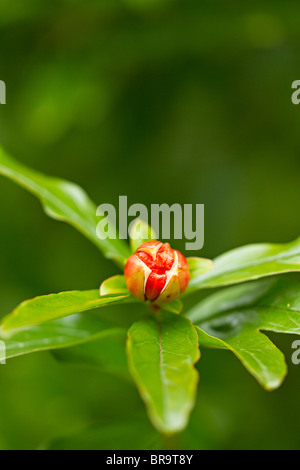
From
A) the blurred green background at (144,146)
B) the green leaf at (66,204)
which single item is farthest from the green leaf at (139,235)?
the blurred green background at (144,146)

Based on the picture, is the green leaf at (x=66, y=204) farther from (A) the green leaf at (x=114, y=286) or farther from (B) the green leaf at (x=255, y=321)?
(B) the green leaf at (x=255, y=321)

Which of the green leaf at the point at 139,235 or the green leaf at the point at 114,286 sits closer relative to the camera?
the green leaf at the point at 114,286

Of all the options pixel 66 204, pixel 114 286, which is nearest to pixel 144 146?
pixel 66 204

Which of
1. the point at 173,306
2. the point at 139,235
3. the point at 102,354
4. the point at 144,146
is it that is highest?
the point at 144,146

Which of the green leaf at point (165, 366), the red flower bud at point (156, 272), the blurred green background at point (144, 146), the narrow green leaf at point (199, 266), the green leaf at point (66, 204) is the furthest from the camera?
the blurred green background at point (144, 146)

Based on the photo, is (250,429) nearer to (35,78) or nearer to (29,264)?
(29,264)

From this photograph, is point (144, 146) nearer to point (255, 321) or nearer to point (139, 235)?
point (139, 235)

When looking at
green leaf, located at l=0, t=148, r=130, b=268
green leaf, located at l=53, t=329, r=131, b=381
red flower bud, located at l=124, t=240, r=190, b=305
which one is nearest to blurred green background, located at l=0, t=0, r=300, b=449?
green leaf, located at l=53, t=329, r=131, b=381

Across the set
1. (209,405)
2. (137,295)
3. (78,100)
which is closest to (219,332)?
(137,295)
